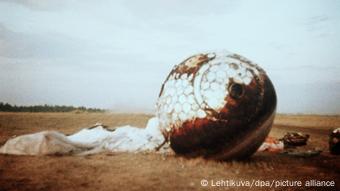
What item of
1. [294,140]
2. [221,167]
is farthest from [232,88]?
[294,140]

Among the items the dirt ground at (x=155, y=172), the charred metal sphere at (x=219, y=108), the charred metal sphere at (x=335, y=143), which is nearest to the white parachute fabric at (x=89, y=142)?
the dirt ground at (x=155, y=172)

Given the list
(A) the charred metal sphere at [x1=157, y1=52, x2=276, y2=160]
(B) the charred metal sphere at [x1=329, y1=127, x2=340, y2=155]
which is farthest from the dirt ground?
(B) the charred metal sphere at [x1=329, y1=127, x2=340, y2=155]

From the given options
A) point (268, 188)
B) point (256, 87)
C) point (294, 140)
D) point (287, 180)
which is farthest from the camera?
point (294, 140)

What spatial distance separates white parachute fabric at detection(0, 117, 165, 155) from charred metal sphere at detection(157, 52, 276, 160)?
4.69 ft

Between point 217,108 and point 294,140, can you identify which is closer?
point 217,108

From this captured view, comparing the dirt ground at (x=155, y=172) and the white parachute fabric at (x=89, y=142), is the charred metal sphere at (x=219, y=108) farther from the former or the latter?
the white parachute fabric at (x=89, y=142)

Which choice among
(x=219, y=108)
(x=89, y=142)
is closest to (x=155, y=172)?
(x=219, y=108)

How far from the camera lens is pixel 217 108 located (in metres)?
6.47

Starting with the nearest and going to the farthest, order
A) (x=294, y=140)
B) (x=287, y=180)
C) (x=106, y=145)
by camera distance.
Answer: (x=287, y=180) < (x=106, y=145) < (x=294, y=140)

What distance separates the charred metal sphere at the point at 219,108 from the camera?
6.49m

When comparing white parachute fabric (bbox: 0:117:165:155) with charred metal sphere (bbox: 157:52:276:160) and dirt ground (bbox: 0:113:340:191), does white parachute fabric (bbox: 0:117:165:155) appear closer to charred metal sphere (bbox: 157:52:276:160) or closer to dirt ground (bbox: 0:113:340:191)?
dirt ground (bbox: 0:113:340:191)

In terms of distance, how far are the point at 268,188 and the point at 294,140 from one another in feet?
17.9

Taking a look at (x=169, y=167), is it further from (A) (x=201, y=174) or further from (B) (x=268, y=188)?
(B) (x=268, y=188)

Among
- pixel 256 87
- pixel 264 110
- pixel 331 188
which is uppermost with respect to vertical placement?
pixel 256 87
